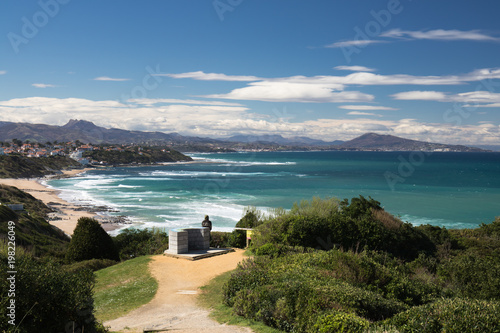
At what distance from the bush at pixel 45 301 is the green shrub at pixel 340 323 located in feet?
12.6

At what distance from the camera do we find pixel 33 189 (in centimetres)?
6825

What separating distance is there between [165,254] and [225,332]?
9.20 metres

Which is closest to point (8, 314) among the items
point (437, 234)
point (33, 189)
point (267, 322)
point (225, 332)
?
point (225, 332)

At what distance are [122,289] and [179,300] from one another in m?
2.36

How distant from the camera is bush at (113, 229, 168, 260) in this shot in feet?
60.4

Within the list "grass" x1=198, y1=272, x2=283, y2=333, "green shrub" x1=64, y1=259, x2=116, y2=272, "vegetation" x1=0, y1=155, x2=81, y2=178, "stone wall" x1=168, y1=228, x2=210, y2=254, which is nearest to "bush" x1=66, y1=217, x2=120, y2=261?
"green shrub" x1=64, y1=259, x2=116, y2=272

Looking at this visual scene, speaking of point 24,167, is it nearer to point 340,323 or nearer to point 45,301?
point 45,301

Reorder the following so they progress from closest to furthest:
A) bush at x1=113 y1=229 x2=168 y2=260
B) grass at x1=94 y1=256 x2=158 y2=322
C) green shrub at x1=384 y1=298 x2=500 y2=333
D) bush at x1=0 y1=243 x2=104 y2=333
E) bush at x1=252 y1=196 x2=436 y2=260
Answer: bush at x1=0 y1=243 x2=104 y2=333, green shrub at x1=384 y1=298 x2=500 y2=333, grass at x1=94 y1=256 x2=158 y2=322, bush at x1=252 y1=196 x2=436 y2=260, bush at x1=113 y1=229 x2=168 y2=260

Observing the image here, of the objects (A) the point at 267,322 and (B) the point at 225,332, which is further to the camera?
(A) the point at 267,322

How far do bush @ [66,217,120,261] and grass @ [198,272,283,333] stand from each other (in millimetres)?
6954

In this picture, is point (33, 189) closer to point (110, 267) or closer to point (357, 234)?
point (110, 267)

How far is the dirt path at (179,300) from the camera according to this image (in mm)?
8289

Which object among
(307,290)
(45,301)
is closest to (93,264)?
(45,301)

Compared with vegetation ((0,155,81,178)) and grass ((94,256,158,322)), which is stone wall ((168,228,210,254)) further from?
vegetation ((0,155,81,178))
